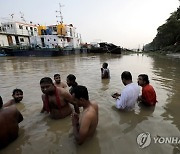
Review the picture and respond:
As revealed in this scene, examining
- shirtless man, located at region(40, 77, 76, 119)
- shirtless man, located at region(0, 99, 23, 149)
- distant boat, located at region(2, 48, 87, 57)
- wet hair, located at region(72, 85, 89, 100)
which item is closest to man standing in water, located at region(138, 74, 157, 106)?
shirtless man, located at region(40, 77, 76, 119)

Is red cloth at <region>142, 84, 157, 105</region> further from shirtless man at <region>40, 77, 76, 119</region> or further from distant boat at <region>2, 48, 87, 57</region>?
distant boat at <region>2, 48, 87, 57</region>

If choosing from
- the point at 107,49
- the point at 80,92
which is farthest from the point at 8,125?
the point at 107,49

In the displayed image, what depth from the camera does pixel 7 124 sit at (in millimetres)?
3172

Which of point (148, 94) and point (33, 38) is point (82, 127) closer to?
point (148, 94)

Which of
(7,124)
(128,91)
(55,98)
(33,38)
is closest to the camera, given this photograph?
(7,124)

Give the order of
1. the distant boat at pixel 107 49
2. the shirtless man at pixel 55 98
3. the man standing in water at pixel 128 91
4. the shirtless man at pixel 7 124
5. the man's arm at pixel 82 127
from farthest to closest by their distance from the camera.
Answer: the distant boat at pixel 107 49 → the man standing in water at pixel 128 91 → the shirtless man at pixel 55 98 → the shirtless man at pixel 7 124 → the man's arm at pixel 82 127

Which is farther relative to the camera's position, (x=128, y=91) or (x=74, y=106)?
(x=128, y=91)

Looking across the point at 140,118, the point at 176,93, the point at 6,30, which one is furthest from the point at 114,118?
the point at 6,30

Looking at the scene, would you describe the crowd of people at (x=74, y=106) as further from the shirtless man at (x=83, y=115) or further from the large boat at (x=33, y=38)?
the large boat at (x=33, y=38)

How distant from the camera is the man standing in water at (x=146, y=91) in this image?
473 cm

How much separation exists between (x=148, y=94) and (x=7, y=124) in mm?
3474

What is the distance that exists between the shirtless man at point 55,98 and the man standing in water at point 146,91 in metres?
1.97

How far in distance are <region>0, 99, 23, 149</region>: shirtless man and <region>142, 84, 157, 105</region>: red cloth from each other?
3161 mm

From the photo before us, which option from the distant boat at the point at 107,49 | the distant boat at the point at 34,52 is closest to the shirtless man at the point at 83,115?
the distant boat at the point at 34,52
